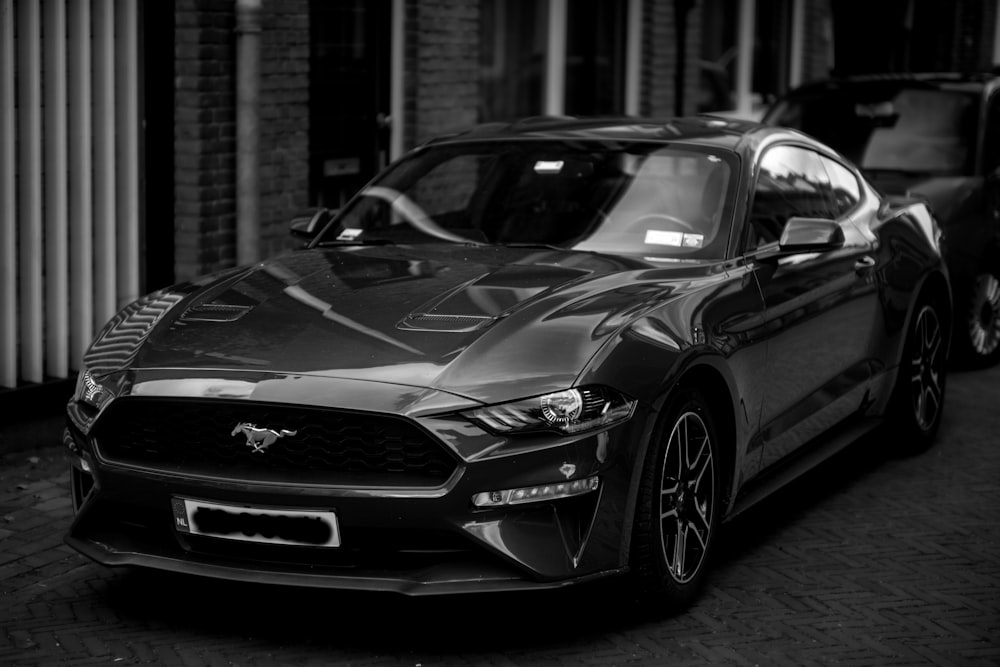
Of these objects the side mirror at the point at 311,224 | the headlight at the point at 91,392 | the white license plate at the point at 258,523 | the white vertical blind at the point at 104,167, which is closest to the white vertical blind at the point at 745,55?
the white vertical blind at the point at 104,167

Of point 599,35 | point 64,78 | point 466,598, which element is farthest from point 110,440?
point 599,35

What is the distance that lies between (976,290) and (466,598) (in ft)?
21.1

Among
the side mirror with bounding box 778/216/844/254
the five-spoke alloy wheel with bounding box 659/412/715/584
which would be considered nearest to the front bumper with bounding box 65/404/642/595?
the five-spoke alloy wheel with bounding box 659/412/715/584

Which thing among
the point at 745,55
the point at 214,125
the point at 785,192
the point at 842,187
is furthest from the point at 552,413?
the point at 745,55

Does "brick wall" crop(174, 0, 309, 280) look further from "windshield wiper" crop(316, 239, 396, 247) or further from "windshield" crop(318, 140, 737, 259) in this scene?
"windshield wiper" crop(316, 239, 396, 247)

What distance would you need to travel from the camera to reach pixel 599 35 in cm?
1448

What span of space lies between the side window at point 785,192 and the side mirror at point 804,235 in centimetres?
12

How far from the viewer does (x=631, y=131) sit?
257 inches

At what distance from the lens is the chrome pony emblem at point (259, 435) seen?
463 cm

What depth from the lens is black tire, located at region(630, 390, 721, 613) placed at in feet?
16.1

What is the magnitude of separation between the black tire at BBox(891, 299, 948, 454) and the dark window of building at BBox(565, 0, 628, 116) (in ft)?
21.9

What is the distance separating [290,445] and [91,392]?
31.7 inches

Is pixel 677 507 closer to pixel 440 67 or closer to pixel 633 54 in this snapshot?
pixel 440 67

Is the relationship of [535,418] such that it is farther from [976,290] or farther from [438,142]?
[976,290]
